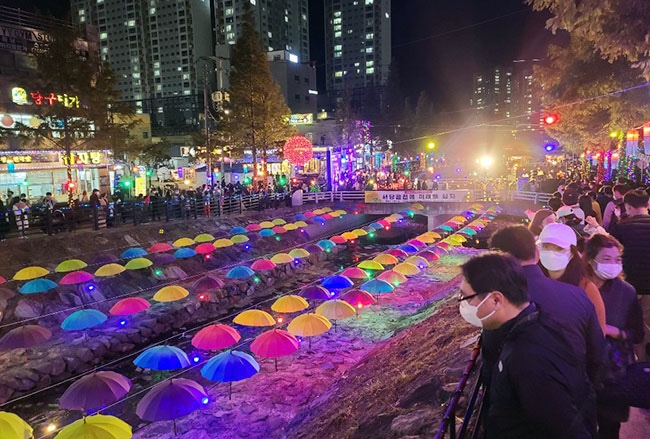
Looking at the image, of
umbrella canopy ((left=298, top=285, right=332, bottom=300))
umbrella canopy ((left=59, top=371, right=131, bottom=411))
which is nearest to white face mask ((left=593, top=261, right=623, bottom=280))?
umbrella canopy ((left=59, top=371, right=131, bottom=411))

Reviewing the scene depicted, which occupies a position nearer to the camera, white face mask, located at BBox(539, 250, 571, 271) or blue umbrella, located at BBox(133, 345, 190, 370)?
white face mask, located at BBox(539, 250, 571, 271)

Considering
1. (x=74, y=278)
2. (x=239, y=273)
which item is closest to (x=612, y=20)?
(x=239, y=273)

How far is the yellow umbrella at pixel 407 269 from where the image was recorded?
1711cm

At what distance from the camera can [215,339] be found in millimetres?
11180

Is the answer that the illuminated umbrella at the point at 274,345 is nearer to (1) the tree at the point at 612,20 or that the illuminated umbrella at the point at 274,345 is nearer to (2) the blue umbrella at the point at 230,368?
(2) the blue umbrella at the point at 230,368

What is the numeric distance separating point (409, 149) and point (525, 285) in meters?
62.9

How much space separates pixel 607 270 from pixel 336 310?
9776 millimetres

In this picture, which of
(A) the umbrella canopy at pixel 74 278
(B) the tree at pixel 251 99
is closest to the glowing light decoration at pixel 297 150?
(B) the tree at pixel 251 99

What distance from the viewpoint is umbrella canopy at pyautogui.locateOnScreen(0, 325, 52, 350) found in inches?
446

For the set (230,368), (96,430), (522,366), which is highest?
(522,366)

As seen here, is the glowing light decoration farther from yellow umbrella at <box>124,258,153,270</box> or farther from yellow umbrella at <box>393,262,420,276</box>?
yellow umbrella at <box>124,258,153,270</box>

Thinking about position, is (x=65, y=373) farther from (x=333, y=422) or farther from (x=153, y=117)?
(x=153, y=117)

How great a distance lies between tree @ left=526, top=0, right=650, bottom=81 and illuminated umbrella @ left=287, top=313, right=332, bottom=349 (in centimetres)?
830

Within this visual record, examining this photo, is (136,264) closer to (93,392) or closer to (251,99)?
(93,392)
